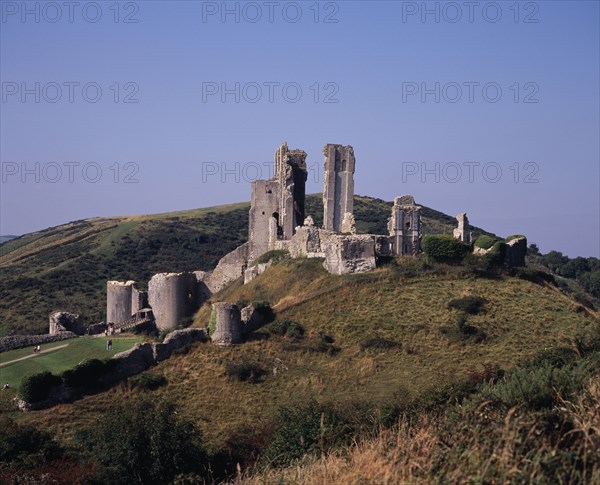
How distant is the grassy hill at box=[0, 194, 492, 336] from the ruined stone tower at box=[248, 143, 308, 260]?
18600 mm

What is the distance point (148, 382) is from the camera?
→ 33938 millimetres

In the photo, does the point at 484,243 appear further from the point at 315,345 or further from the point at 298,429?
the point at 298,429

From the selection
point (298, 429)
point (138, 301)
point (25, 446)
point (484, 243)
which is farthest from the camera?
point (138, 301)

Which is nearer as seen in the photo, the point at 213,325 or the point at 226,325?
the point at 226,325

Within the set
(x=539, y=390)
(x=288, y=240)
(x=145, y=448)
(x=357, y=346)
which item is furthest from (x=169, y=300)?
(x=539, y=390)

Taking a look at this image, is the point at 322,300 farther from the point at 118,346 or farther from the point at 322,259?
the point at 118,346

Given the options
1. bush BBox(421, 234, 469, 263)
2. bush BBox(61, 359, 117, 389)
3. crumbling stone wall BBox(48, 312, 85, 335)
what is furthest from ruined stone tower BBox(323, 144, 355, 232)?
bush BBox(61, 359, 117, 389)

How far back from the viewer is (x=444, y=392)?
2428cm

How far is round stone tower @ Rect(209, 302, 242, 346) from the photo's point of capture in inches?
1464

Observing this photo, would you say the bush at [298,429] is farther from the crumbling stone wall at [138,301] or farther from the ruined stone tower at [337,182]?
the ruined stone tower at [337,182]

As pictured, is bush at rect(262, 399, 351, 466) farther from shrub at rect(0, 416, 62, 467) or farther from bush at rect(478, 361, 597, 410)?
shrub at rect(0, 416, 62, 467)

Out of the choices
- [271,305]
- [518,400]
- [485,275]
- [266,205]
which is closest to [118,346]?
[271,305]

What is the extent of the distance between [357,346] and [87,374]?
11.7 m

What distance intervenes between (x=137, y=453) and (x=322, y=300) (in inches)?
674
